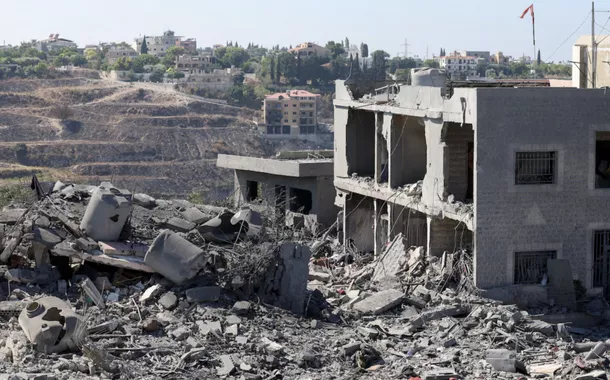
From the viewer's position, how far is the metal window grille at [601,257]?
59.9ft

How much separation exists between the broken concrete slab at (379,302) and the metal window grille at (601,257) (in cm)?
364

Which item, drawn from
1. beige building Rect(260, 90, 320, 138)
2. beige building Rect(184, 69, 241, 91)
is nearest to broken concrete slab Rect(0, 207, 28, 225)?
beige building Rect(260, 90, 320, 138)

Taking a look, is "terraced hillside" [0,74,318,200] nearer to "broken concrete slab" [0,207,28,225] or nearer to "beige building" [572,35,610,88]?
"beige building" [572,35,610,88]

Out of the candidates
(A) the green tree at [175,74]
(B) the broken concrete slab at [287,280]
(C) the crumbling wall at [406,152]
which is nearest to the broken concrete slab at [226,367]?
(B) the broken concrete slab at [287,280]

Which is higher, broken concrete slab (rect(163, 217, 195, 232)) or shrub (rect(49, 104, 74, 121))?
broken concrete slab (rect(163, 217, 195, 232))

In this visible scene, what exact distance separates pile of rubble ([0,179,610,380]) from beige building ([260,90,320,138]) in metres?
101

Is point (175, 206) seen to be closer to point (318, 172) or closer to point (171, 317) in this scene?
point (171, 317)

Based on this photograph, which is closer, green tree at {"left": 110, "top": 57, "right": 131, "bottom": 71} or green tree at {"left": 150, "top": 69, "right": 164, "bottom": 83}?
green tree at {"left": 150, "top": 69, "right": 164, "bottom": 83}

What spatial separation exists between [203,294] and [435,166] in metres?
5.48

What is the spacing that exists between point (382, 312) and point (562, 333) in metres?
2.94

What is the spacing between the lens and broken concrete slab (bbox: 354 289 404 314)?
17.0 metres

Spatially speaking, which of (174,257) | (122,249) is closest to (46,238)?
(122,249)

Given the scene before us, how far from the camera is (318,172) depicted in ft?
89.7

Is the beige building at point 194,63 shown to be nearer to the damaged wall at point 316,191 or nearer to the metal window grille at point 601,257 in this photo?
the damaged wall at point 316,191
